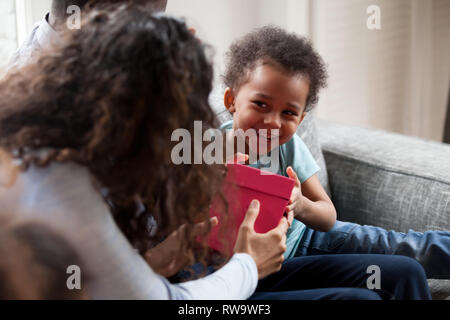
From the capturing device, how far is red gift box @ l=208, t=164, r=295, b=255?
3.14 ft

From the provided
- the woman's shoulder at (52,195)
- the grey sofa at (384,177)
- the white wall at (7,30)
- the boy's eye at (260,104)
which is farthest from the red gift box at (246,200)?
the white wall at (7,30)

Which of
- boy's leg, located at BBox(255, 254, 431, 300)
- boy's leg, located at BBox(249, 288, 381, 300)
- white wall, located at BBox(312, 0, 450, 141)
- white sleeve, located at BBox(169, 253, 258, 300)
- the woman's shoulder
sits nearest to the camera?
the woman's shoulder

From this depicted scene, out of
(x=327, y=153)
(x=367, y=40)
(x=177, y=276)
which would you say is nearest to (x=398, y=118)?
(x=367, y=40)

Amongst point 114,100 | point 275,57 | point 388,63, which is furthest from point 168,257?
point 388,63

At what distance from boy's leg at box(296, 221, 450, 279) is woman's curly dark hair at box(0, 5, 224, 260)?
63cm

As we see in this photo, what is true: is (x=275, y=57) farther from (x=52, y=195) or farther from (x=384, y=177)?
(x=52, y=195)

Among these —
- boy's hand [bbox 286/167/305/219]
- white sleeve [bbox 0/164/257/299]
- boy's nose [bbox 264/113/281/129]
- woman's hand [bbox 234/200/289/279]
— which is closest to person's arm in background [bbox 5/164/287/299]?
white sleeve [bbox 0/164/257/299]

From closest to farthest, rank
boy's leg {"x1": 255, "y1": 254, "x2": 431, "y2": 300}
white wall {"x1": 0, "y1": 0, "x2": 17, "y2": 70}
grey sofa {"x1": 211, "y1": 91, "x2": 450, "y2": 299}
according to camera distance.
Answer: boy's leg {"x1": 255, "y1": 254, "x2": 431, "y2": 300} → grey sofa {"x1": 211, "y1": 91, "x2": 450, "y2": 299} → white wall {"x1": 0, "y1": 0, "x2": 17, "y2": 70}

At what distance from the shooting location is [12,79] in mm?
759

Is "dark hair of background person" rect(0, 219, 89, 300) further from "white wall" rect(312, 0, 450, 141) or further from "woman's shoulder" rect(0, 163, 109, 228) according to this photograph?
"white wall" rect(312, 0, 450, 141)

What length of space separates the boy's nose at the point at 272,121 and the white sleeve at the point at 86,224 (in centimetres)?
51

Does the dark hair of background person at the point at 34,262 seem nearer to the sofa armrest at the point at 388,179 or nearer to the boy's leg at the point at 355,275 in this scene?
the boy's leg at the point at 355,275

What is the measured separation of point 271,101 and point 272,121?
46 mm

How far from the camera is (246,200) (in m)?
0.97
